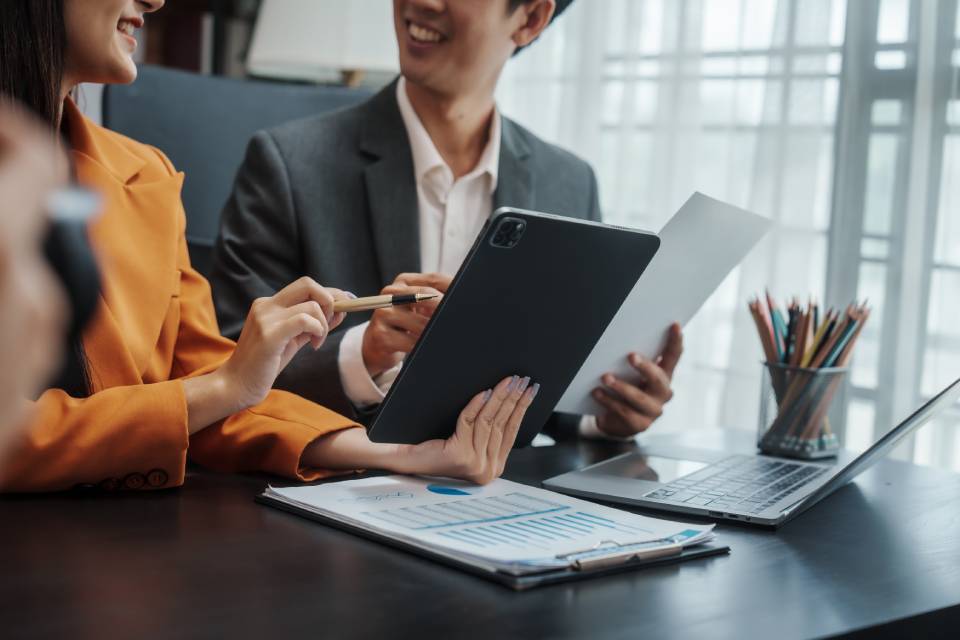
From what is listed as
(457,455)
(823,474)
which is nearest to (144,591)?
(457,455)

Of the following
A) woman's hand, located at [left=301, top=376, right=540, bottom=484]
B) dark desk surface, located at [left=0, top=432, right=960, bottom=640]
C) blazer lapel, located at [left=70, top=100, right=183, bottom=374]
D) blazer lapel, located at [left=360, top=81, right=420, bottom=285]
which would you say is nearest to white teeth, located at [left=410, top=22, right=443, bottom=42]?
blazer lapel, located at [left=360, top=81, right=420, bottom=285]

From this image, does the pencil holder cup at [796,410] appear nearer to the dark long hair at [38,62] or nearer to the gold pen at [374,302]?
the gold pen at [374,302]

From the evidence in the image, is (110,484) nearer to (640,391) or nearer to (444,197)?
(640,391)

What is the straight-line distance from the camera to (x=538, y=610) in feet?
2.19

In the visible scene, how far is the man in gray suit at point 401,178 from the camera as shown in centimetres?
152

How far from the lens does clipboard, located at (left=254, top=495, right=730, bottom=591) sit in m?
0.71

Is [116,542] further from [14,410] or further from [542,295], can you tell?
[14,410]

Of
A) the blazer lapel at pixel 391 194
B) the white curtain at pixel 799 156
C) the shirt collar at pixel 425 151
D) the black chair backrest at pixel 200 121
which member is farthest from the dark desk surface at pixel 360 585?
the white curtain at pixel 799 156

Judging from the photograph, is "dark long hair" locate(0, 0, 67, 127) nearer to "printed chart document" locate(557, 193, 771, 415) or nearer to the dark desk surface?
the dark desk surface

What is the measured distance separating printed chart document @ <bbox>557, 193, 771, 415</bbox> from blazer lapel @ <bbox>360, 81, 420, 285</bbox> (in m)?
0.39

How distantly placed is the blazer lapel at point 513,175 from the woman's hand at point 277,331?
2.25ft

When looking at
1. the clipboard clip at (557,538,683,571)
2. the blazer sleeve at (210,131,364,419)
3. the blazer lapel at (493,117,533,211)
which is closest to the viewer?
the clipboard clip at (557,538,683,571)

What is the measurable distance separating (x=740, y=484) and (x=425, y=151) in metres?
0.76

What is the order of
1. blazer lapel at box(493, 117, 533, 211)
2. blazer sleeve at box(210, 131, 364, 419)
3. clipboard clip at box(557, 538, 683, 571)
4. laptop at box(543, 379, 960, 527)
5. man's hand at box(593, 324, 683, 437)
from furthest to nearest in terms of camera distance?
1. blazer lapel at box(493, 117, 533, 211)
2. blazer sleeve at box(210, 131, 364, 419)
3. man's hand at box(593, 324, 683, 437)
4. laptop at box(543, 379, 960, 527)
5. clipboard clip at box(557, 538, 683, 571)
